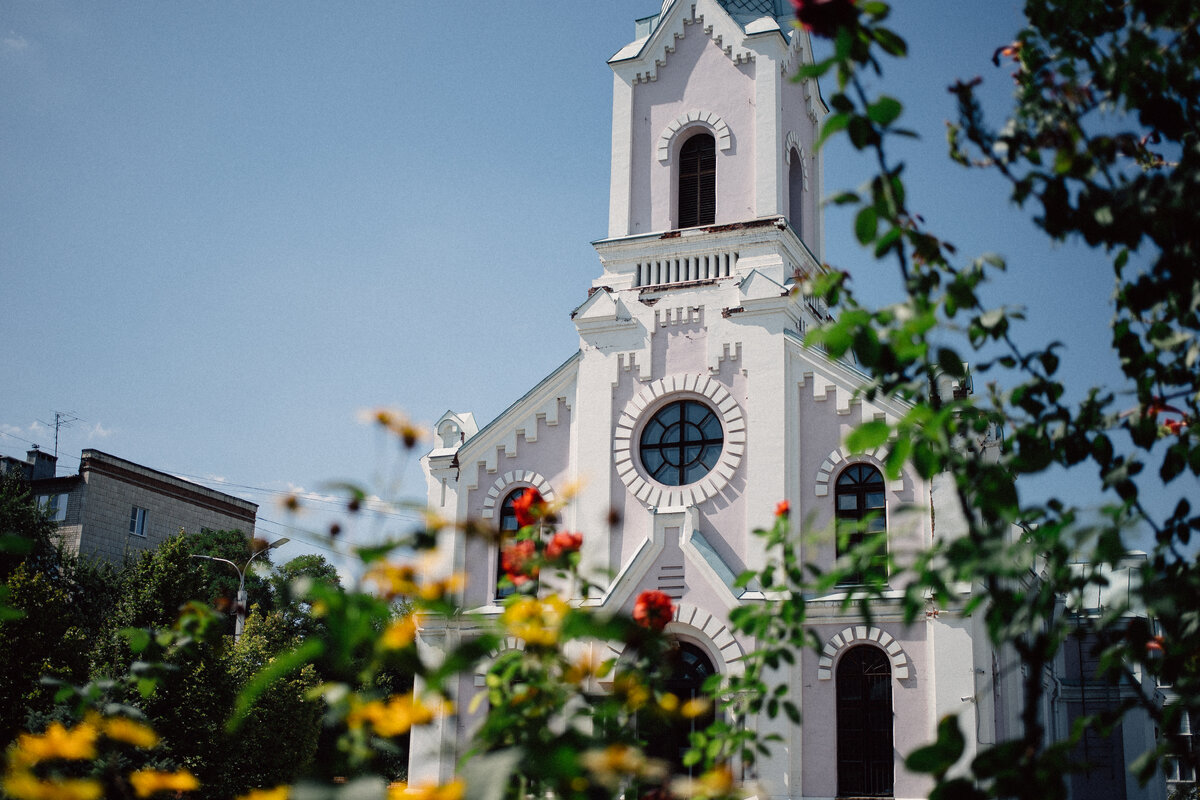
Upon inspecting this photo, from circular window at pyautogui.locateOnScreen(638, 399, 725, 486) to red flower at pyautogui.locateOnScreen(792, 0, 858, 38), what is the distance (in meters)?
13.9

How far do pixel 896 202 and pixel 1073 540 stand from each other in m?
1.22

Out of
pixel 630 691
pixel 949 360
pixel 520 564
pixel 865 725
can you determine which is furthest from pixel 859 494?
pixel 630 691

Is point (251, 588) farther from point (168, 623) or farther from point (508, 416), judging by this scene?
point (508, 416)

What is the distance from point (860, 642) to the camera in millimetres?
15266

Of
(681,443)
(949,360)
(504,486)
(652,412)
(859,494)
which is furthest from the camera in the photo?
(504,486)

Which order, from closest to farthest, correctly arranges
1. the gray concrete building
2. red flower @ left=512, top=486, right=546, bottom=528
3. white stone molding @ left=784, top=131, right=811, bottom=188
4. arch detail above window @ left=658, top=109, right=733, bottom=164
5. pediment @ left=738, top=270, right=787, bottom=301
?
red flower @ left=512, top=486, right=546, bottom=528, pediment @ left=738, top=270, right=787, bottom=301, arch detail above window @ left=658, top=109, right=733, bottom=164, white stone molding @ left=784, top=131, right=811, bottom=188, the gray concrete building

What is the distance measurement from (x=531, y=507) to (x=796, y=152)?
16.6 m

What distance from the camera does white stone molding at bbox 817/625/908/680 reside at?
1493 cm

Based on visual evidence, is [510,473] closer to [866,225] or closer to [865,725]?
[865,725]

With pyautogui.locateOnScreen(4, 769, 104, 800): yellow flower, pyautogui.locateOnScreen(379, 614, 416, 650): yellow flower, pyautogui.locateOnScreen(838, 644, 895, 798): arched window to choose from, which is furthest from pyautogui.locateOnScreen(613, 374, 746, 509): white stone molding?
pyautogui.locateOnScreen(4, 769, 104, 800): yellow flower

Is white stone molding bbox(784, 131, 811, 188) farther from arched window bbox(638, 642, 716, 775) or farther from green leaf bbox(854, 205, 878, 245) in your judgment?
green leaf bbox(854, 205, 878, 245)

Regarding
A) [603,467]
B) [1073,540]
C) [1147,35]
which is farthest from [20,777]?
[603,467]

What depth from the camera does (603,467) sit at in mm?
17562

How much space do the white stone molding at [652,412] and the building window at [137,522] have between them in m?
35.3
